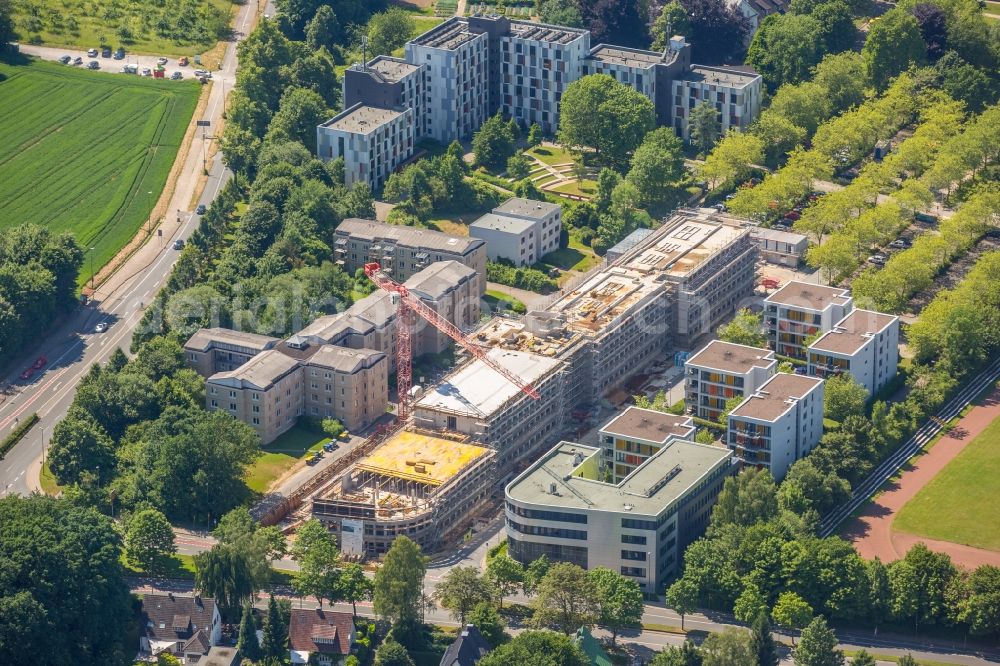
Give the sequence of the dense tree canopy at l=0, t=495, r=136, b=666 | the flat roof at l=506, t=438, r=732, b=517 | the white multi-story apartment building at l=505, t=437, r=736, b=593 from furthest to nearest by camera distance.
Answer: the flat roof at l=506, t=438, r=732, b=517 → the white multi-story apartment building at l=505, t=437, r=736, b=593 → the dense tree canopy at l=0, t=495, r=136, b=666

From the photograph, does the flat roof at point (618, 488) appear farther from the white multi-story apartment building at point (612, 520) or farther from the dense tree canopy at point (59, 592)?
the dense tree canopy at point (59, 592)

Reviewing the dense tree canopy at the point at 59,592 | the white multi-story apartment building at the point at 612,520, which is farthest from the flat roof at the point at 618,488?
the dense tree canopy at the point at 59,592

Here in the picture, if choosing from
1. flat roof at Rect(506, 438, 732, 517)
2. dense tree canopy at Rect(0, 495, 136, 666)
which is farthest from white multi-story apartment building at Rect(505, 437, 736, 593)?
dense tree canopy at Rect(0, 495, 136, 666)

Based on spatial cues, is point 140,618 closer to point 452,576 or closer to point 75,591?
point 75,591

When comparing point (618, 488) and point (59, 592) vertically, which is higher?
point (618, 488)

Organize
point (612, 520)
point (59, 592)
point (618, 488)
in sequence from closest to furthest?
point (59, 592) → point (612, 520) → point (618, 488)

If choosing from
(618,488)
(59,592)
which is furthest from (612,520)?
(59,592)

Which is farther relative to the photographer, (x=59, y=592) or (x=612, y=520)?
(x=612, y=520)

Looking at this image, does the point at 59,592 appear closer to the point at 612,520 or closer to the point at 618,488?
the point at 612,520

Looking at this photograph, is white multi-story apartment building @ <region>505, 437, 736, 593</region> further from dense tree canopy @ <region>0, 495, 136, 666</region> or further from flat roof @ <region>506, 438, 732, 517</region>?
dense tree canopy @ <region>0, 495, 136, 666</region>

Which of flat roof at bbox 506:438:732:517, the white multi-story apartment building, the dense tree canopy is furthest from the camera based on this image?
flat roof at bbox 506:438:732:517
